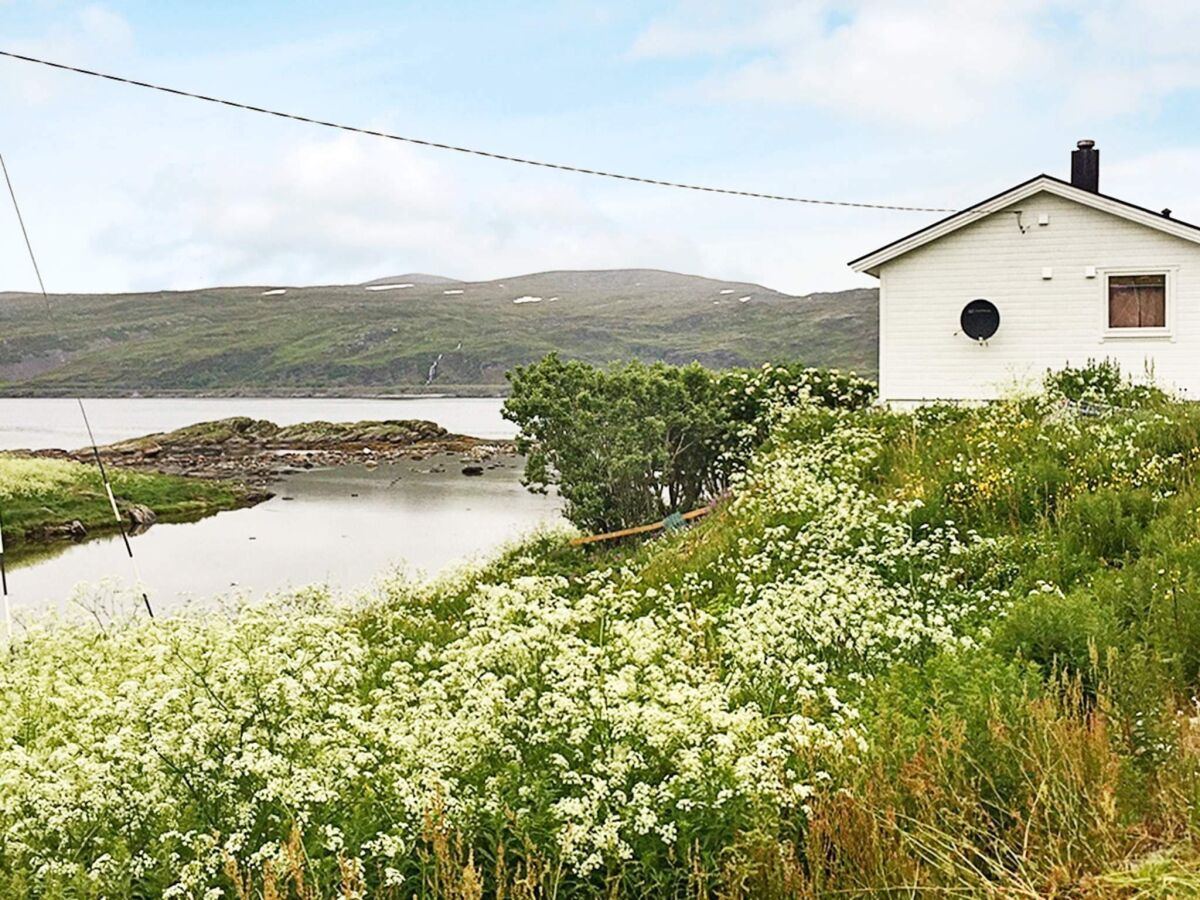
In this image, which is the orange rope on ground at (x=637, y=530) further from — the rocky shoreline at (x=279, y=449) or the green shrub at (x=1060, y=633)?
the rocky shoreline at (x=279, y=449)

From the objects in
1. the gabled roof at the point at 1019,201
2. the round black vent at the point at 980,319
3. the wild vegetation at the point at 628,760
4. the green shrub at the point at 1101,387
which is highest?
the gabled roof at the point at 1019,201

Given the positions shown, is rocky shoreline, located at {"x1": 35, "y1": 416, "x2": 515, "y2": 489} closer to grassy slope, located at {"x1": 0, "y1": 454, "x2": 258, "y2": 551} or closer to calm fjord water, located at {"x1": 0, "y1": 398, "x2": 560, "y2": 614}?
grassy slope, located at {"x1": 0, "y1": 454, "x2": 258, "y2": 551}

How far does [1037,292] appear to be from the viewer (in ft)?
80.1

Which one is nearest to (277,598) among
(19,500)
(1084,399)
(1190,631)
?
(1190,631)

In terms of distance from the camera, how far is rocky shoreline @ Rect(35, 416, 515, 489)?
52594 millimetres

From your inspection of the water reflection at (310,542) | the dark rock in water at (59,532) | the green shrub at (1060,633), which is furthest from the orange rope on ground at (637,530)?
the dark rock in water at (59,532)

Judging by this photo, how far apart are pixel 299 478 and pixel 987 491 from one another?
39.1 m

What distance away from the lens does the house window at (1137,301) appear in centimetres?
2389

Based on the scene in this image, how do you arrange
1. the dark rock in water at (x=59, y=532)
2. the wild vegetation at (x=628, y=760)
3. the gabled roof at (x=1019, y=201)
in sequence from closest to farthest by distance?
the wild vegetation at (x=628, y=760)
the gabled roof at (x=1019, y=201)
the dark rock in water at (x=59, y=532)

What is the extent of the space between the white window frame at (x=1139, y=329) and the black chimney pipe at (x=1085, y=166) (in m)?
1.89

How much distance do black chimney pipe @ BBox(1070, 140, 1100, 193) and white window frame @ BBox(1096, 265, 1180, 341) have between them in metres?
1.89

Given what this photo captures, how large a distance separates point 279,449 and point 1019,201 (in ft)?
151

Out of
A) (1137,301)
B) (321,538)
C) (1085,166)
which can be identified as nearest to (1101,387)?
(1137,301)

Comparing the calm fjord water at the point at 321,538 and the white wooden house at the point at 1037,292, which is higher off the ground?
the white wooden house at the point at 1037,292
